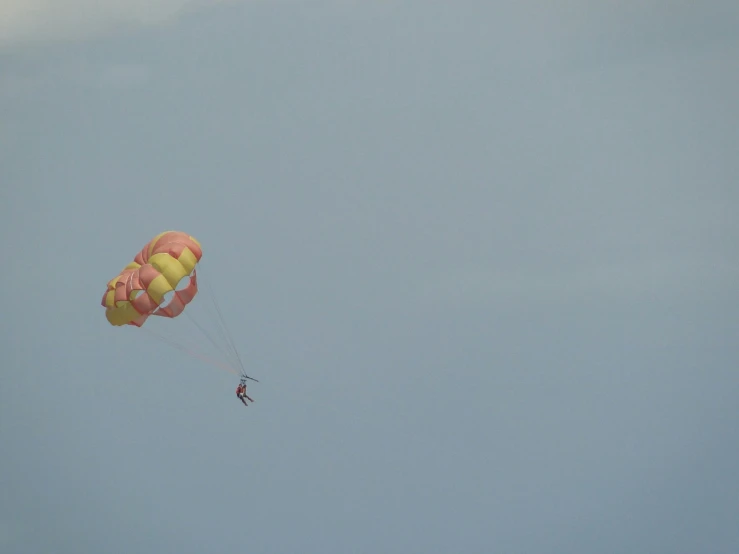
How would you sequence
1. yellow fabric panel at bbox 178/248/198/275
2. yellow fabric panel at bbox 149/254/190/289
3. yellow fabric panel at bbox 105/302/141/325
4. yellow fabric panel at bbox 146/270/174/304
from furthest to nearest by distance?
1. yellow fabric panel at bbox 178/248/198/275
2. yellow fabric panel at bbox 105/302/141/325
3. yellow fabric panel at bbox 149/254/190/289
4. yellow fabric panel at bbox 146/270/174/304

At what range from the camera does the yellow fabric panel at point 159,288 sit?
6450 cm

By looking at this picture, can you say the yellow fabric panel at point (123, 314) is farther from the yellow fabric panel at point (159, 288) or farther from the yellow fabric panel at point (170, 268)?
the yellow fabric panel at point (170, 268)

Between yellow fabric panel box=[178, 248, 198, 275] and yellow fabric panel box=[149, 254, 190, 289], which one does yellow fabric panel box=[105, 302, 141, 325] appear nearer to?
yellow fabric panel box=[149, 254, 190, 289]

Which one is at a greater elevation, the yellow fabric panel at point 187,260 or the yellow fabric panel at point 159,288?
the yellow fabric panel at point 187,260

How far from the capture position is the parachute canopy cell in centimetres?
6475

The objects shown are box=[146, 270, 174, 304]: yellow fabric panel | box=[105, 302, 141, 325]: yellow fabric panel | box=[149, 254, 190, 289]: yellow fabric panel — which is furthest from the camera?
box=[105, 302, 141, 325]: yellow fabric panel

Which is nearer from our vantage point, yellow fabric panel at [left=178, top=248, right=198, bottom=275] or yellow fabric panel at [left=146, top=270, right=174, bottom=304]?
yellow fabric panel at [left=146, top=270, right=174, bottom=304]

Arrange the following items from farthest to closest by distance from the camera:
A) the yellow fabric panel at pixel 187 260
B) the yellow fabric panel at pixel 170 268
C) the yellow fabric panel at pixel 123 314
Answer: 1. the yellow fabric panel at pixel 187 260
2. the yellow fabric panel at pixel 123 314
3. the yellow fabric panel at pixel 170 268

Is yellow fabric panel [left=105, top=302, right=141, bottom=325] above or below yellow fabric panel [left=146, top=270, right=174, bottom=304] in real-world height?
below

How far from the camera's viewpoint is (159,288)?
64500mm

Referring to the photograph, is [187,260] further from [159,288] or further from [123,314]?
[123,314]

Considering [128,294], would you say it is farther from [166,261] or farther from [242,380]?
[242,380]

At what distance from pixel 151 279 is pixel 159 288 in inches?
21.2

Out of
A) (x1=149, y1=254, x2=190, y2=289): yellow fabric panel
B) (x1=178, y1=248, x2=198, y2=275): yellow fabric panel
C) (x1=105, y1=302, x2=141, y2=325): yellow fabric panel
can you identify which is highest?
(x1=178, y1=248, x2=198, y2=275): yellow fabric panel
